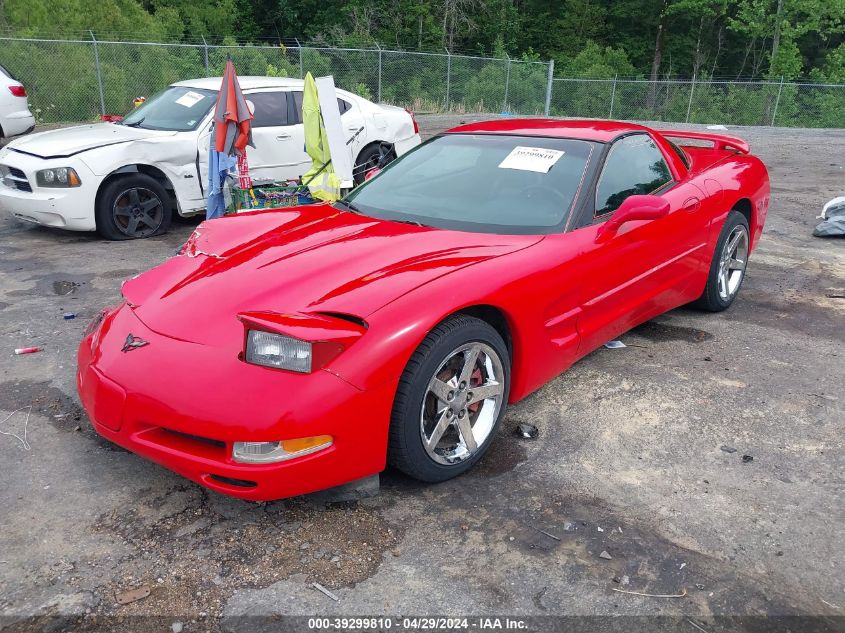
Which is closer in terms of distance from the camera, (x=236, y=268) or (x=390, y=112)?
(x=236, y=268)

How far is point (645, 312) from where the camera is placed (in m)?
4.29

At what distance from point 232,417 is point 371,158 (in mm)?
6730

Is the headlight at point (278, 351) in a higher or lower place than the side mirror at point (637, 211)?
lower

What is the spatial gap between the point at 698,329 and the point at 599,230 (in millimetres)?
1672

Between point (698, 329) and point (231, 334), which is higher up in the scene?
point (231, 334)

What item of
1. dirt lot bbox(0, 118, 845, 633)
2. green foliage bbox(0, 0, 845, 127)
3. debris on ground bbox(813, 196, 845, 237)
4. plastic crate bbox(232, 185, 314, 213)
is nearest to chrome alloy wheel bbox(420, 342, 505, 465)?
dirt lot bbox(0, 118, 845, 633)

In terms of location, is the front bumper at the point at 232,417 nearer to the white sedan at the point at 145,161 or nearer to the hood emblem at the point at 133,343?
the hood emblem at the point at 133,343

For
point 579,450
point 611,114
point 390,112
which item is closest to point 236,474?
point 579,450

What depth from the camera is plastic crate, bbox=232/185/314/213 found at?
21.6 feet

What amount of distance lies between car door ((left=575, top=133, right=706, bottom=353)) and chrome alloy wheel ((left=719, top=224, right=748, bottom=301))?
0.52 metres

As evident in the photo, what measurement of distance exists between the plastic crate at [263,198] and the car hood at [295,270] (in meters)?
2.77

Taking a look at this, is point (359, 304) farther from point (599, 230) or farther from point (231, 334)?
point (599, 230)

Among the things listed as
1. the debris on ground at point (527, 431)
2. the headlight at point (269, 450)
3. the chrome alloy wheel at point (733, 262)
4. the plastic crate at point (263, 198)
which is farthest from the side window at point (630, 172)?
the plastic crate at point (263, 198)

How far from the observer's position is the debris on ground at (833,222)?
24.8ft
